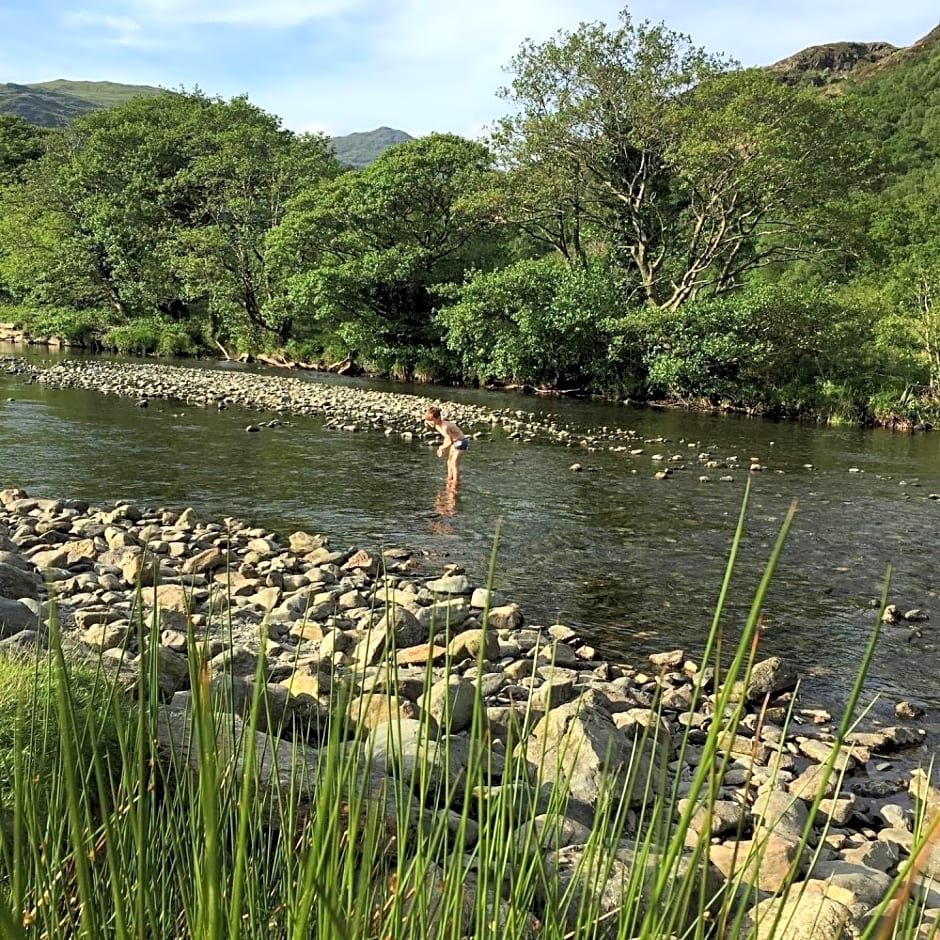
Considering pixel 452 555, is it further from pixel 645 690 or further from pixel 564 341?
pixel 564 341

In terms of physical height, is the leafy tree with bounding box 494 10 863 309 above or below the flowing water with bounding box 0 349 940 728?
above

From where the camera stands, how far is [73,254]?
139ft

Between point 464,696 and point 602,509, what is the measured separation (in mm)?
7289

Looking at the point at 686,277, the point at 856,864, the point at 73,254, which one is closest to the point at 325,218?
the point at 686,277

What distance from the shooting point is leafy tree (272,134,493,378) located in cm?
3170

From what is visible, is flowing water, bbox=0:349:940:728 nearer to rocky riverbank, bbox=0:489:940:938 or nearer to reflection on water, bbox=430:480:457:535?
reflection on water, bbox=430:480:457:535

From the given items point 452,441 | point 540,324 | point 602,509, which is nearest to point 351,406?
point 540,324

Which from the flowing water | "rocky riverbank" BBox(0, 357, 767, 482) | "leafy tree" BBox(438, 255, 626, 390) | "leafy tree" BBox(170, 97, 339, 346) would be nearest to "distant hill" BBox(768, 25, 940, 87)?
"leafy tree" BBox(170, 97, 339, 346)

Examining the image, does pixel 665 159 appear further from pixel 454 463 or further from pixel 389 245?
pixel 454 463

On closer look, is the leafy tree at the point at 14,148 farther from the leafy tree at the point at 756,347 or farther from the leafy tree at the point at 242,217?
the leafy tree at the point at 756,347

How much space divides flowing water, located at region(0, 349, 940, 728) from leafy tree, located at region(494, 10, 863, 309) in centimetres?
931

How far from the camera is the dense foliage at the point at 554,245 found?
2442 centimetres

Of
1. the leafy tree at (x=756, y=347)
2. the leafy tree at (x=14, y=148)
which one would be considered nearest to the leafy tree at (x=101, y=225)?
the leafy tree at (x=14, y=148)

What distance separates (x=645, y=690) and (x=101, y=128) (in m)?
51.0
